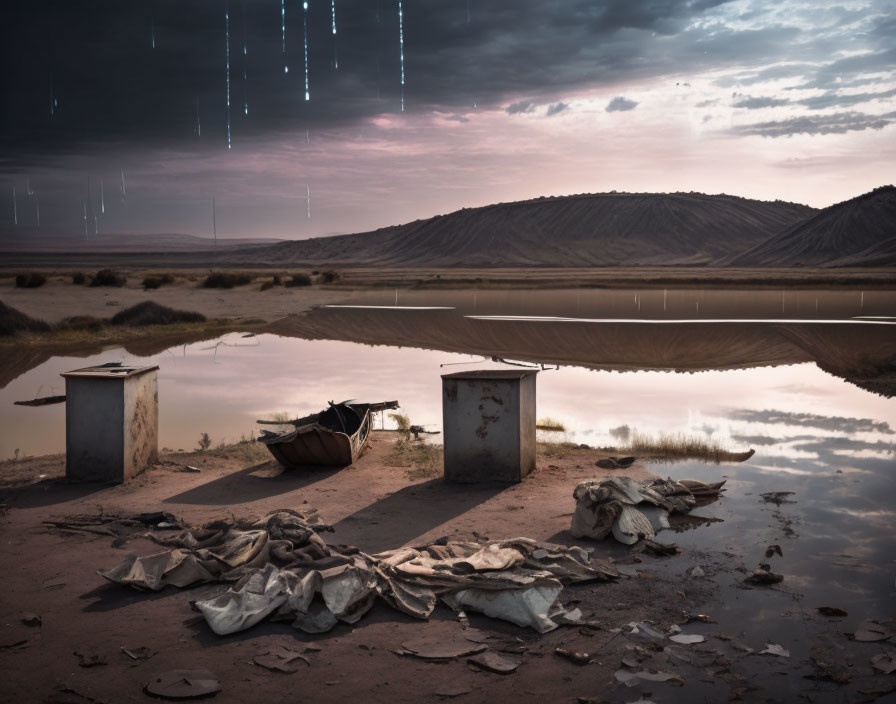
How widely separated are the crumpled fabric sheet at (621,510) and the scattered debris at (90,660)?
4.43 meters

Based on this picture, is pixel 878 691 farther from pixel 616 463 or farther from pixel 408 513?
pixel 616 463

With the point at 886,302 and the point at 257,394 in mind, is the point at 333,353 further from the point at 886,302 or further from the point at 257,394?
the point at 886,302

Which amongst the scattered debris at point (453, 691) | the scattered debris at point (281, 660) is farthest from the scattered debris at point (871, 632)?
the scattered debris at point (281, 660)

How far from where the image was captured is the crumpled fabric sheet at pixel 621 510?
27.2ft

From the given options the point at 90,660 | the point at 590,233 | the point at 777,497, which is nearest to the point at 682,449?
the point at 777,497

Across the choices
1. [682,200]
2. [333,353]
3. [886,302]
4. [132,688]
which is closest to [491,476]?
[132,688]

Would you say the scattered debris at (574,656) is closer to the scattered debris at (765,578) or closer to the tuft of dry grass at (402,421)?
the scattered debris at (765,578)

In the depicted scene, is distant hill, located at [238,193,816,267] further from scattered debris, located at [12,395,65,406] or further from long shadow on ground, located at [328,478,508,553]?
long shadow on ground, located at [328,478,508,553]

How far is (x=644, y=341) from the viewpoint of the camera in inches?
1112

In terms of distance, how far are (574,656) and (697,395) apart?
43.5ft

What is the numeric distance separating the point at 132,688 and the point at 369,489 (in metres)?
5.17

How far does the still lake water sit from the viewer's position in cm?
757

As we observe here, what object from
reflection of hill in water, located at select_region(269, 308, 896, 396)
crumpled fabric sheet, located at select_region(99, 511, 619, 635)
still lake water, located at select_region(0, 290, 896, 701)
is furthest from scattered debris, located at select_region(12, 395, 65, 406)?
reflection of hill in water, located at select_region(269, 308, 896, 396)

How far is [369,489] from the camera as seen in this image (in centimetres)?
1043
